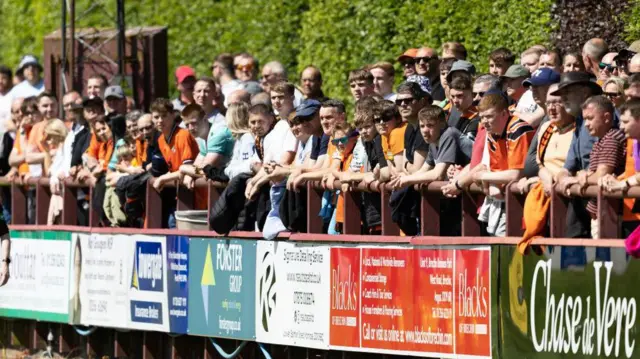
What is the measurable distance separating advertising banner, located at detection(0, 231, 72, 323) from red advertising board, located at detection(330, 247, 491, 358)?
208 inches

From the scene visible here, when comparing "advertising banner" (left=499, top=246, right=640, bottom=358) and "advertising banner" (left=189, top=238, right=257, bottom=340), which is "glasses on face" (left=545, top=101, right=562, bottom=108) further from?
"advertising banner" (left=189, top=238, right=257, bottom=340)

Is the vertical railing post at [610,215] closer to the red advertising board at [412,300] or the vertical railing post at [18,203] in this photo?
the red advertising board at [412,300]

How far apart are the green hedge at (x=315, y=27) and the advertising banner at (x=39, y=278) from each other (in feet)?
14.7

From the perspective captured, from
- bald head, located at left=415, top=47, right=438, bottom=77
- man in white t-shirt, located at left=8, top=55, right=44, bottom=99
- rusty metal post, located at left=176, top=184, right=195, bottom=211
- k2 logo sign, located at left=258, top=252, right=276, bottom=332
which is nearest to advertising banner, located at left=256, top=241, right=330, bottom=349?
k2 logo sign, located at left=258, top=252, right=276, bottom=332

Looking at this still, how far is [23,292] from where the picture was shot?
1941 centimetres

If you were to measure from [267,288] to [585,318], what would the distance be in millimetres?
4460

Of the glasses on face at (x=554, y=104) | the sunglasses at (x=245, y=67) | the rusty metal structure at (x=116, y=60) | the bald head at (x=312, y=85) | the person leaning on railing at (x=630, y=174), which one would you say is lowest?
the person leaning on railing at (x=630, y=174)

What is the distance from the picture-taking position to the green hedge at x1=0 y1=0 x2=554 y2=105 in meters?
18.4

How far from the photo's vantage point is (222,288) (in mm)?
15875

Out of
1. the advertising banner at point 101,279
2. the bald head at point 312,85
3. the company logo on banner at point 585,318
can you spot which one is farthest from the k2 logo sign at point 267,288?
the company logo on banner at point 585,318

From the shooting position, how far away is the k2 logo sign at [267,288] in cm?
1513

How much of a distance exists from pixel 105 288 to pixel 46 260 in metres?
1.50

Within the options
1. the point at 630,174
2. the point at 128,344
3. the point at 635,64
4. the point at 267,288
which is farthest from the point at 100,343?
the point at 630,174

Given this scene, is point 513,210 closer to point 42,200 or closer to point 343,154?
point 343,154
